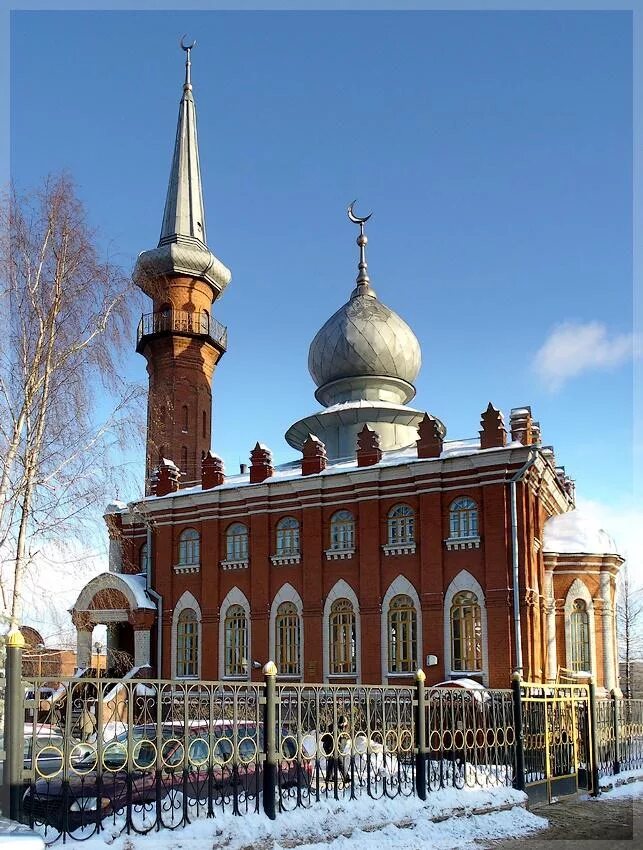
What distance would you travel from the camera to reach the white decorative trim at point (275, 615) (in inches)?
992

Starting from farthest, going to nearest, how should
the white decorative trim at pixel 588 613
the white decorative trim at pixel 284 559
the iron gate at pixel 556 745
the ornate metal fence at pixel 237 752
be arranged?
1. the white decorative trim at pixel 284 559
2. the white decorative trim at pixel 588 613
3. the iron gate at pixel 556 745
4. the ornate metal fence at pixel 237 752

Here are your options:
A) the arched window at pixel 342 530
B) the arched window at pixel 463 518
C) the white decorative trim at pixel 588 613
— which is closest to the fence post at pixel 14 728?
the arched window at pixel 463 518

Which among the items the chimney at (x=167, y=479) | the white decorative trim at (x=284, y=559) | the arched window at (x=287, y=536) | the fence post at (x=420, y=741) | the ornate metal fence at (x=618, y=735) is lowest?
the ornate metal fence at (x=618, y=735)

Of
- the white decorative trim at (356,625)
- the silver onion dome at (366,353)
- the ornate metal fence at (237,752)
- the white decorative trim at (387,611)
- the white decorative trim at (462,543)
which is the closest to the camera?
the ornate metal fence at (237,752)

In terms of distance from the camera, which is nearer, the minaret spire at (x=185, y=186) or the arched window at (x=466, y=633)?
the arched window at (x=466, y=633)

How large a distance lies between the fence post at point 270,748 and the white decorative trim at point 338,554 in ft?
50.6

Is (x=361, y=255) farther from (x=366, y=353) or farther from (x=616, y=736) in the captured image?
(x=616, y=736)

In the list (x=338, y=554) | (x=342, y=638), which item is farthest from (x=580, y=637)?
(x=338, y=554)

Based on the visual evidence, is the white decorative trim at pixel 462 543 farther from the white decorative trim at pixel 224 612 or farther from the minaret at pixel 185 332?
the minaret at pixel 185 332

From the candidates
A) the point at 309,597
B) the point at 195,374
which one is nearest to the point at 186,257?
the point at 195,374

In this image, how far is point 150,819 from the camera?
8.40 m

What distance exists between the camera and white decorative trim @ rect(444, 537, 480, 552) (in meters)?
23.2

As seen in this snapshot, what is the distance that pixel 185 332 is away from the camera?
32875mm

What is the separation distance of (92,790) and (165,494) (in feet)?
65.7
